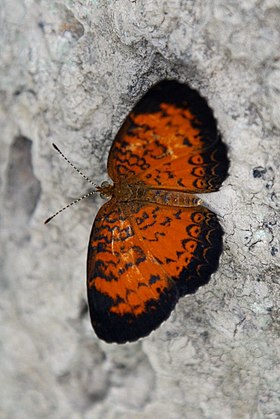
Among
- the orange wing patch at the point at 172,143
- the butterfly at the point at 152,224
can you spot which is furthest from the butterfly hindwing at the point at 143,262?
the orange wing patch at the point at 172,143

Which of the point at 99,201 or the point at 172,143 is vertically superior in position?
the point at 172,143

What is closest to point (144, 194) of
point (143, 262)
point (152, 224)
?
point (152, 224)

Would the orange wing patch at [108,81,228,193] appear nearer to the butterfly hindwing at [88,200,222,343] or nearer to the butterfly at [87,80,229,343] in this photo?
the butterfly at [87,80,229,343]

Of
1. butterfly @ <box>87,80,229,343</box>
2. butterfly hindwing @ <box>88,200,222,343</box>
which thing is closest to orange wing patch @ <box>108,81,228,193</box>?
butterfly @ <box>87,80,229,343</box>

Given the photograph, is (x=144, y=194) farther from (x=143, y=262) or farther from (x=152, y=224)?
(x=143, y=262)

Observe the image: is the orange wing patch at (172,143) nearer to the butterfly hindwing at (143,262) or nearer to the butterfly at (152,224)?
the butterfly at (152,224)

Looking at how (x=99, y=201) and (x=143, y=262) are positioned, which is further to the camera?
(x=99, y=201)

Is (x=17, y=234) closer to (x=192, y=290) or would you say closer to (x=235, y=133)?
(x=192, y=290)
